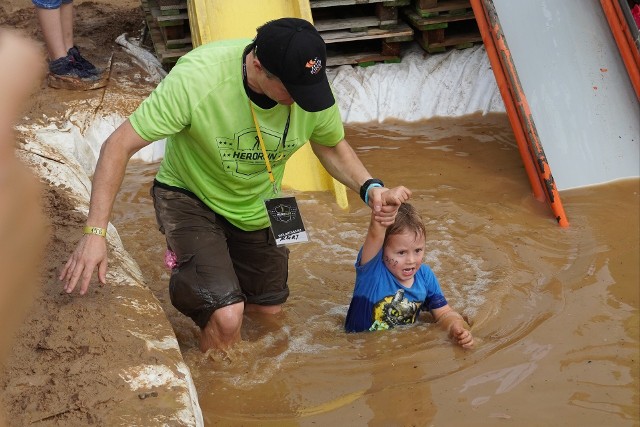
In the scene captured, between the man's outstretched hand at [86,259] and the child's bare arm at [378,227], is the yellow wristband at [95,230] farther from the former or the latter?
the child's bare arm at [378,227]

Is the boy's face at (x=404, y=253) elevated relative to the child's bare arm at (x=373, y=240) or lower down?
lower down

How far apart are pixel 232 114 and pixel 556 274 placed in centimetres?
249

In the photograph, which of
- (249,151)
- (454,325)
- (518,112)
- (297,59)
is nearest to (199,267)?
(249,151)

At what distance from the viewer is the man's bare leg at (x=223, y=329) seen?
3941mm

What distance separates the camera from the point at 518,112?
6.24 metres

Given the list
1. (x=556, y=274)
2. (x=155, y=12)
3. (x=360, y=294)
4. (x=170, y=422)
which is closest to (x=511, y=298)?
(x=556, y=274)

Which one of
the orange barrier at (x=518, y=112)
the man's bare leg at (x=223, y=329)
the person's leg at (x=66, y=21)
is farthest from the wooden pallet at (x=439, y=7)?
the man's bare leg at (x=223, y=329)

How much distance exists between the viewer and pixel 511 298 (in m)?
4.92

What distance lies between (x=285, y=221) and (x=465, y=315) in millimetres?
1331

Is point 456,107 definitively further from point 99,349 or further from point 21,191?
point 99,349

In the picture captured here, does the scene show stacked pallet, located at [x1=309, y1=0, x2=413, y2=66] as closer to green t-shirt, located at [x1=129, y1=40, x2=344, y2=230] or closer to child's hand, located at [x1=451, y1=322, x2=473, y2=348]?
green t-shirt, located at [x1=129, y1=40, x2=344, y2=230]

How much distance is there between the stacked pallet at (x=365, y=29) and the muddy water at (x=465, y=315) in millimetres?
1212

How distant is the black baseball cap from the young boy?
81 centimetres

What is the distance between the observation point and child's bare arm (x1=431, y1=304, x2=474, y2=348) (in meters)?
4.28
